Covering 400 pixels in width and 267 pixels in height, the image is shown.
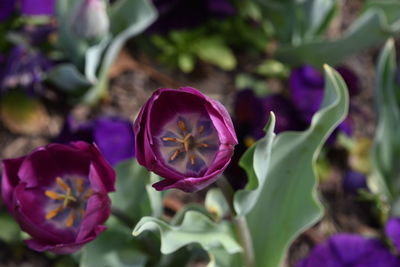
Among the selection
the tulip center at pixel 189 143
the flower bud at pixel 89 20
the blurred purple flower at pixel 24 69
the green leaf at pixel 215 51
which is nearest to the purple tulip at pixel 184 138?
the tulip center at pixel 189 143

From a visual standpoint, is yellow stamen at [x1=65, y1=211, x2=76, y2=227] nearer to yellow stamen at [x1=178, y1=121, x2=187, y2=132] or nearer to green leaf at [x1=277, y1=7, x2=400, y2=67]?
yellow stamen at [x1=178, y1=121, x2=187, y2=132]

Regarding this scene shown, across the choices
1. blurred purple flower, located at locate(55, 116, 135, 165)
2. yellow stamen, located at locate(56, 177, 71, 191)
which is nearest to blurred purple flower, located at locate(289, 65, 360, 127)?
blurred purple flower, located at locate(55, 116, 135, 165)

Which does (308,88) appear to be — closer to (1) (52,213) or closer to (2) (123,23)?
(2) (123,23)

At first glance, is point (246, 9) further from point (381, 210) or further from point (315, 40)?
point (381, 210)

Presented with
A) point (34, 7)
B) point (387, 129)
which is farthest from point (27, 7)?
point (387, 129)

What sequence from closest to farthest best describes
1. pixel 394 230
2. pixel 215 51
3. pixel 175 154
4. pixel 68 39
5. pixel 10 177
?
pixel 175 154 → pixel 10 177 → pixel 394 230 → pixel 68 39 → pixel 215 51

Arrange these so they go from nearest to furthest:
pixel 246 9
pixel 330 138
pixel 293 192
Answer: pixel 293 192
pixel 330 138
pixel 246 9

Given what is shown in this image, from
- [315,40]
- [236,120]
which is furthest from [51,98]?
[315,40]

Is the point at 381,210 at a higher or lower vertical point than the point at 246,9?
lower
